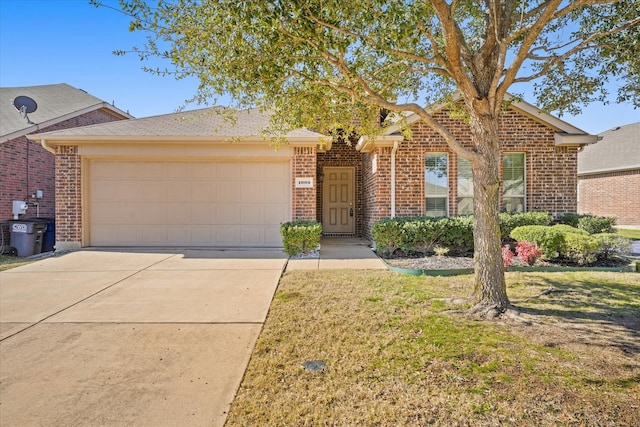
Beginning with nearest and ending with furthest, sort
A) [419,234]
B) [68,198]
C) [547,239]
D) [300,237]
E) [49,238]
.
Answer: [547,239] < [419,234] < [300,237] < [68,198] < [49,238]

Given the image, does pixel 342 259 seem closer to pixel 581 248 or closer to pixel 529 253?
pixel 529 253

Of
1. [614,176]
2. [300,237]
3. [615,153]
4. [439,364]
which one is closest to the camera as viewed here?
[439,364]

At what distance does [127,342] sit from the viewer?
147 inches

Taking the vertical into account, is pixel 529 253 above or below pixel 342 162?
below

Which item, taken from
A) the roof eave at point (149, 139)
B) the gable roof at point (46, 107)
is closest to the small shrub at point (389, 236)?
the roof eave at point (149, 139)

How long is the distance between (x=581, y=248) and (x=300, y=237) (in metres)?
5.87

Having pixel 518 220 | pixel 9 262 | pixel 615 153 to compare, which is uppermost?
pixel 615 153

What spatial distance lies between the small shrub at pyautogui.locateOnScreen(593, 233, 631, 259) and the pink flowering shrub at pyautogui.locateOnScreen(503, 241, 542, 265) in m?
1.38

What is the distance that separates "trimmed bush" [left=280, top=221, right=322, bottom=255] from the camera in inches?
334

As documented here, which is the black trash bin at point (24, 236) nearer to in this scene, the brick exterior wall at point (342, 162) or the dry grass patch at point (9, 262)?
the dry grass patch at point (9, 262)

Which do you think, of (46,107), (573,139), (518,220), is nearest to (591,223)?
(518,220)

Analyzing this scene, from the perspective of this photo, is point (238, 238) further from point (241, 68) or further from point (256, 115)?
point (241, 68)

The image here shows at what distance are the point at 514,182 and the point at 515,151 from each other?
84 centimetres

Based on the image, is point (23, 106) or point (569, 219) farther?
point (23, 106)
